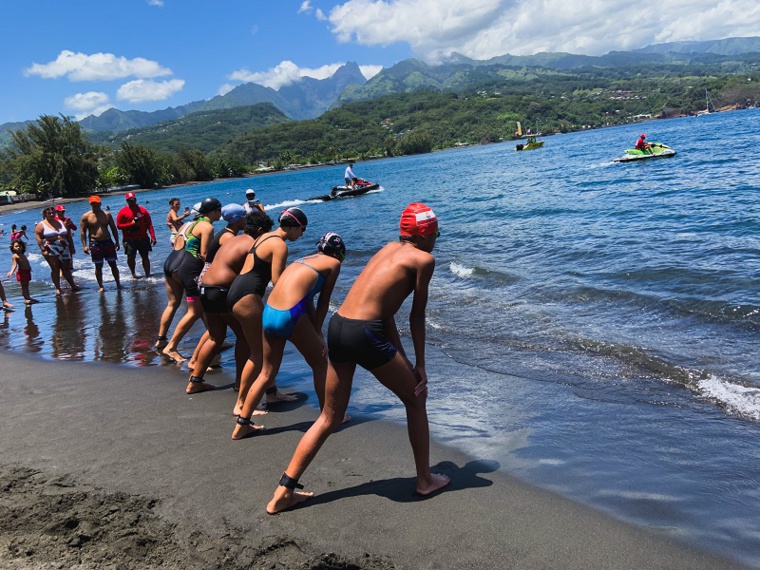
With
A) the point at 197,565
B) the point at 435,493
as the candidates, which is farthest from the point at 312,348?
the point at 197,565

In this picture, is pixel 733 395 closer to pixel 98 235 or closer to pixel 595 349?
pixel 595 349

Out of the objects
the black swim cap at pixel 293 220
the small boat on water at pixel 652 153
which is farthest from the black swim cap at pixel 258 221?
the small boat on water at pixel 652 153

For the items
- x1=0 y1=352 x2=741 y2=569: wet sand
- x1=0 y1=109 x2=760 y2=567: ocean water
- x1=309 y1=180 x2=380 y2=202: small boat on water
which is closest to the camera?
x1=0 y1=352 x2=741 y2=569: wet sand

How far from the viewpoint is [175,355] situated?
814 cm

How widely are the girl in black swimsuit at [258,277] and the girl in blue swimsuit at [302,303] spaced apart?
1.25ft

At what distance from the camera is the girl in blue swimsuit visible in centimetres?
473

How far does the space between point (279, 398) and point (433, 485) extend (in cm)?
264

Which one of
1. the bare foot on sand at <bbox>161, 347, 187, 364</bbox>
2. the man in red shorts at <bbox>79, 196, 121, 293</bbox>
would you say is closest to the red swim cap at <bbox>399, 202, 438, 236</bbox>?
the bare foot on sand at <bbox>161, 347, 187, 364</bbox>

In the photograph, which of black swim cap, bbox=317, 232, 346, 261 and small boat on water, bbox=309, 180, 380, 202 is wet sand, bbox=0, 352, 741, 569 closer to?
black swim cap, bbox=317, 232, 346, 261

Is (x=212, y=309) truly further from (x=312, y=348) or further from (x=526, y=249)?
(x=526, y=249)

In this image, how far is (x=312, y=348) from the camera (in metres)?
5.06

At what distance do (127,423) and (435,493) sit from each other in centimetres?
331

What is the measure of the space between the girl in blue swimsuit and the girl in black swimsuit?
15.0 inches

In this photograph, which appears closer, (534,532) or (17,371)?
(534,532)
